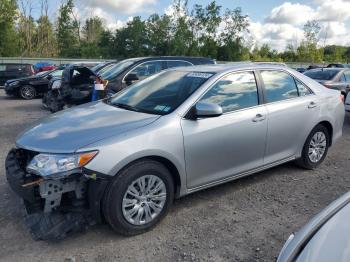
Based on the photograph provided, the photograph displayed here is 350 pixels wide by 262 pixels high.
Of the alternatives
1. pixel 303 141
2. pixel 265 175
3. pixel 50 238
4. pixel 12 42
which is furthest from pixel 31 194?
pixel 12 42

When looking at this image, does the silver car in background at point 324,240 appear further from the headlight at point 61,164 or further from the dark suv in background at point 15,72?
the dark suv in background at point 15,72

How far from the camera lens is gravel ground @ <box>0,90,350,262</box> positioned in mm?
3119

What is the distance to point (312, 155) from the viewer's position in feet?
16.9

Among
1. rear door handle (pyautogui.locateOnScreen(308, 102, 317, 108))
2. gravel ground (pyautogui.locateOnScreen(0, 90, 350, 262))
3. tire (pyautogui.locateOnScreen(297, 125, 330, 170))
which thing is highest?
rear door handle (pyautogui.locateOnScreen(308, 102, 317, 108))

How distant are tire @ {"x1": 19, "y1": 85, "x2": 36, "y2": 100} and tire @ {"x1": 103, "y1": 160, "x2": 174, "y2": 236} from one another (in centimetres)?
1258

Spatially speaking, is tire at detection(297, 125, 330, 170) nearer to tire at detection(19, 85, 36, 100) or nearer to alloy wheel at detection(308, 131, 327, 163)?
alloy wheel at detection(308, 131, 327, 163)

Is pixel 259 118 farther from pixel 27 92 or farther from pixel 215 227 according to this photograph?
pixel 27 92

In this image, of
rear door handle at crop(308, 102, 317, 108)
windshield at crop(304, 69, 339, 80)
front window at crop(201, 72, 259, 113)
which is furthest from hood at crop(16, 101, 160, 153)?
windshield at crop(304, 69, 339, 80)

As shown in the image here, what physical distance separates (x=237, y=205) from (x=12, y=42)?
1635 inches

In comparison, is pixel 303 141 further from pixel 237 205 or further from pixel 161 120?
pixel 161 120

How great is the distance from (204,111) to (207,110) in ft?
0.11

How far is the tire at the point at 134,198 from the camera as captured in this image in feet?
10.3

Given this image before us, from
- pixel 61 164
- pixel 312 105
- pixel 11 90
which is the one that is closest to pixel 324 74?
pixel 312 105

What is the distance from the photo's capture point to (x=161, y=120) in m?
3.50
